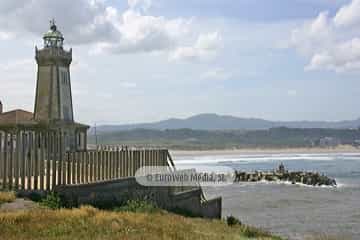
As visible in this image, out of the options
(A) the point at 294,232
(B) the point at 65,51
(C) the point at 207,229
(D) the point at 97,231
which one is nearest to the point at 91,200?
(C) the point at 207,229

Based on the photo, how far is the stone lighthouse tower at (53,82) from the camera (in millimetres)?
44938

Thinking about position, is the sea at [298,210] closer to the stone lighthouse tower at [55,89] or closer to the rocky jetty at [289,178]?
the rocky jetty at [289,178]

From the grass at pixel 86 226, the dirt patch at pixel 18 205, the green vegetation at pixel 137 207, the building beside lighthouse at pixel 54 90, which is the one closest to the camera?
the grass at pixel 86 226

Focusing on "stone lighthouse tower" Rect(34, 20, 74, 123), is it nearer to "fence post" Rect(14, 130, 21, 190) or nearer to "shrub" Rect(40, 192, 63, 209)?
"fence post" Rect(14, 130, 21, 190)

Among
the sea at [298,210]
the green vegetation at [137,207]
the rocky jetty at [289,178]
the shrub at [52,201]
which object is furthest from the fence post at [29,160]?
the rocky jetty at [289,178]

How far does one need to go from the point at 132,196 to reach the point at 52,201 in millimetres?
4524

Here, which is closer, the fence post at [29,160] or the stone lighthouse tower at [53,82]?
the fence post at [29,160]

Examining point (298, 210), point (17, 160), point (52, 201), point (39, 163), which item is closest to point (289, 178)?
point (298, 210)

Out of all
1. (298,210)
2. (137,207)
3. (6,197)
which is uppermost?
(6,197)

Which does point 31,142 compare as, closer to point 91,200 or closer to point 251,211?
point 91,200

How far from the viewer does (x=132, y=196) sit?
63.3 feet

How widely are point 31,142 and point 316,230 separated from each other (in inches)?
513

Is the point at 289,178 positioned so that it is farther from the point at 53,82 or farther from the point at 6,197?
the point at 6,197

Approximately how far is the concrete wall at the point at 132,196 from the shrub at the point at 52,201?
0.97 ft
